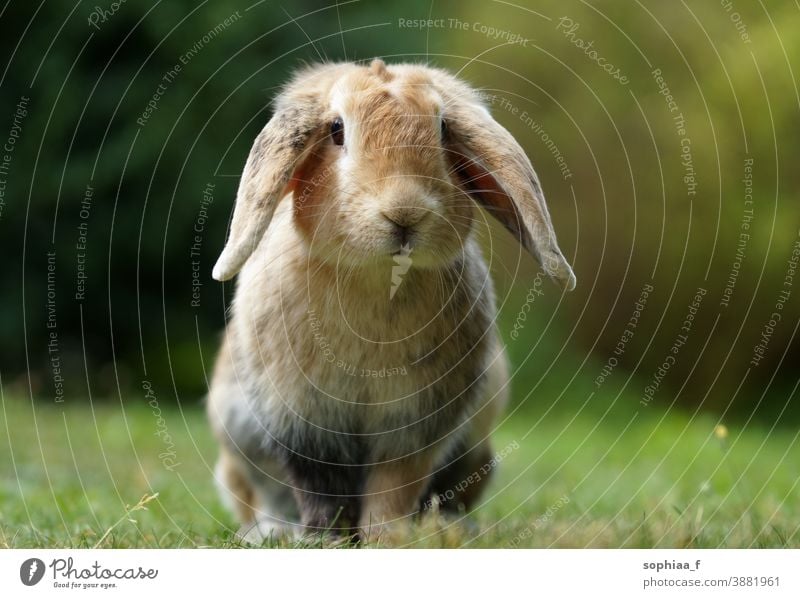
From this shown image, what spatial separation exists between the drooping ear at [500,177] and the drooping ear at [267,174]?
483 millimetres

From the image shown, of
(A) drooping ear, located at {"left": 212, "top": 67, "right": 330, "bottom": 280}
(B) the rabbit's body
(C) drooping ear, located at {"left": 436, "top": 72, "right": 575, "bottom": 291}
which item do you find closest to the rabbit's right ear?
(A) drooping ear, located at {"left": 212, "top": 67, "right": 330, "bottom": 280}

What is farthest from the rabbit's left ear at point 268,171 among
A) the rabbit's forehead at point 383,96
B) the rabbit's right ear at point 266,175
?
the rabbit's forehead at point 383,96

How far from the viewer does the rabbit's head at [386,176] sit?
333 centimetres

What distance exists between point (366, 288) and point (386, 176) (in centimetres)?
54

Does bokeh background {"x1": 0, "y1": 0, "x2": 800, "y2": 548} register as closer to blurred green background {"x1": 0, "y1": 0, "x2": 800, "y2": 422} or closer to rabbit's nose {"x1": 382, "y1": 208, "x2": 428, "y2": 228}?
blurred green background {"x1": 0, "y1": 0, "x2": 800, "y2": 422}

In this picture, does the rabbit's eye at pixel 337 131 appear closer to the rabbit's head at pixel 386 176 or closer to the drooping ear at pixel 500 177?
the rabbit's head at pixel 386 176

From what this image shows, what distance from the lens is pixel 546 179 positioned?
26.0ft

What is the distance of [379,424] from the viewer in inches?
153

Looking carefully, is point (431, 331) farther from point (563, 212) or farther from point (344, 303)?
point (563, 212)

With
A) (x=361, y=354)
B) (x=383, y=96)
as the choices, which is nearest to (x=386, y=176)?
(x=383, y=96)

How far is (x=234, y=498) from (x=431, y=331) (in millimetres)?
1412

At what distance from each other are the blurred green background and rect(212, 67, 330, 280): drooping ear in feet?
9.40
